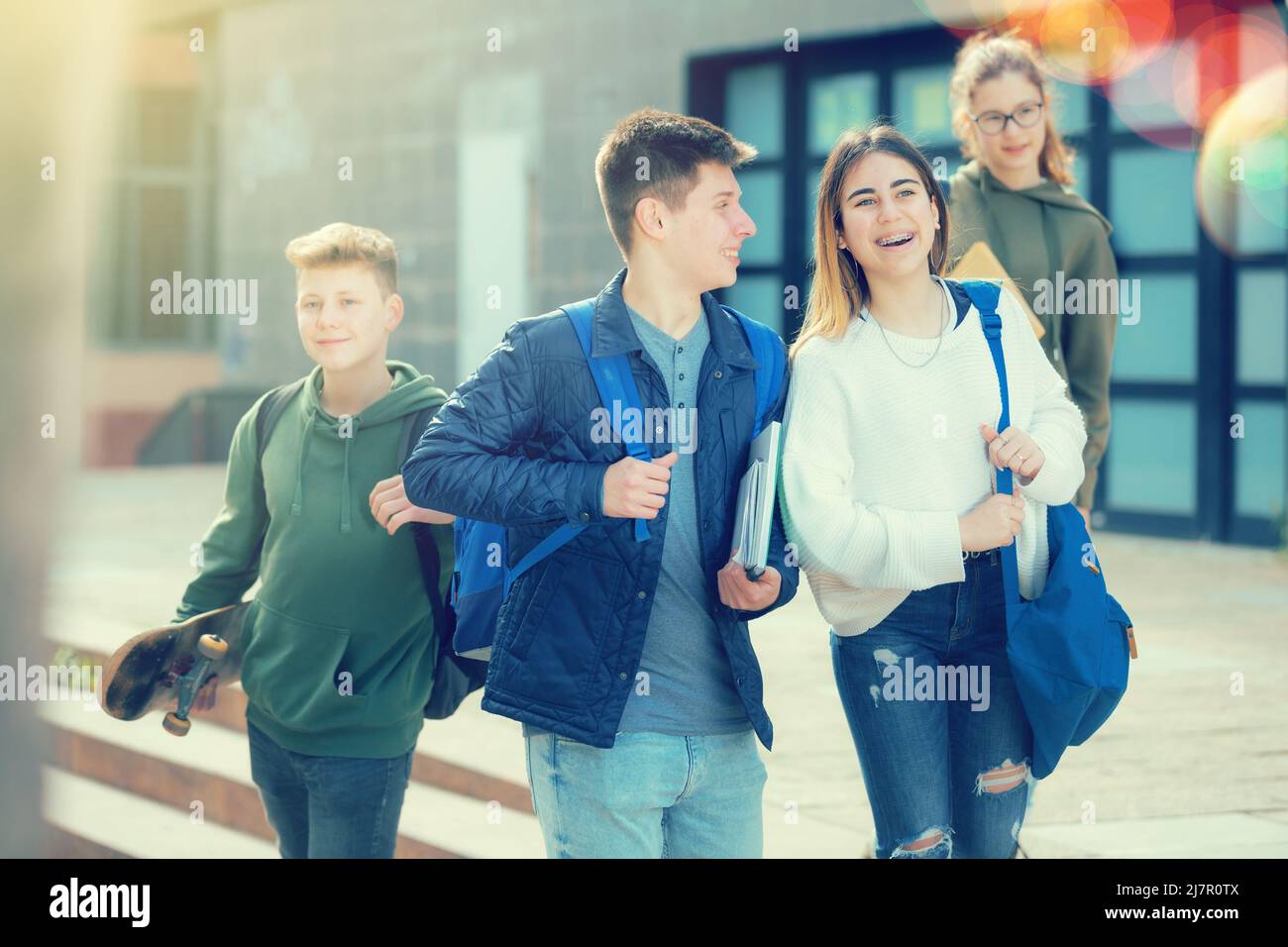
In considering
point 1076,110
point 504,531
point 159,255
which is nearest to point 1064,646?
point 504,531

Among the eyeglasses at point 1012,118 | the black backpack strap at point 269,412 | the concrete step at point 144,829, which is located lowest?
the concrete step at point 144,829

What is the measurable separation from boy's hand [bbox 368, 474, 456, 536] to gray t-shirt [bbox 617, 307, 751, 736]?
587mm

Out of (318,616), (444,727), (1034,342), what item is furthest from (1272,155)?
(318,616)

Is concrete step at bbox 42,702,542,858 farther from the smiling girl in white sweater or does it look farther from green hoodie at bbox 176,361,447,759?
the smiling girl in white sweater

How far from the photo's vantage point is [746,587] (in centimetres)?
299

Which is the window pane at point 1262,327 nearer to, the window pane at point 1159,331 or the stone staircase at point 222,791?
the window pane at point 1159,331

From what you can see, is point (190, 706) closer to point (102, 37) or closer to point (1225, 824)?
point (102, 37)

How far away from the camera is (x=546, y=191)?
1382 cm

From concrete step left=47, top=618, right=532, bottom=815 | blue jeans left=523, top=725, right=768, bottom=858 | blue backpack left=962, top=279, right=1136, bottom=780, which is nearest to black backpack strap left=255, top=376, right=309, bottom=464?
blue jeans left=523, top=725, right=768, bottom=858

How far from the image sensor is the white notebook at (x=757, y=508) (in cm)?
298

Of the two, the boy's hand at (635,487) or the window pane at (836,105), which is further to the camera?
the window pane at (836,105)

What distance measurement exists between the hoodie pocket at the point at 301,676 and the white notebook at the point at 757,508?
1036 millimetres

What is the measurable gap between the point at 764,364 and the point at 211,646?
1.40m

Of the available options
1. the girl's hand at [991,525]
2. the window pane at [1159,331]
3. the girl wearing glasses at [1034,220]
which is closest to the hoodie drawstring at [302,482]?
the girl's hand at [991,525]
